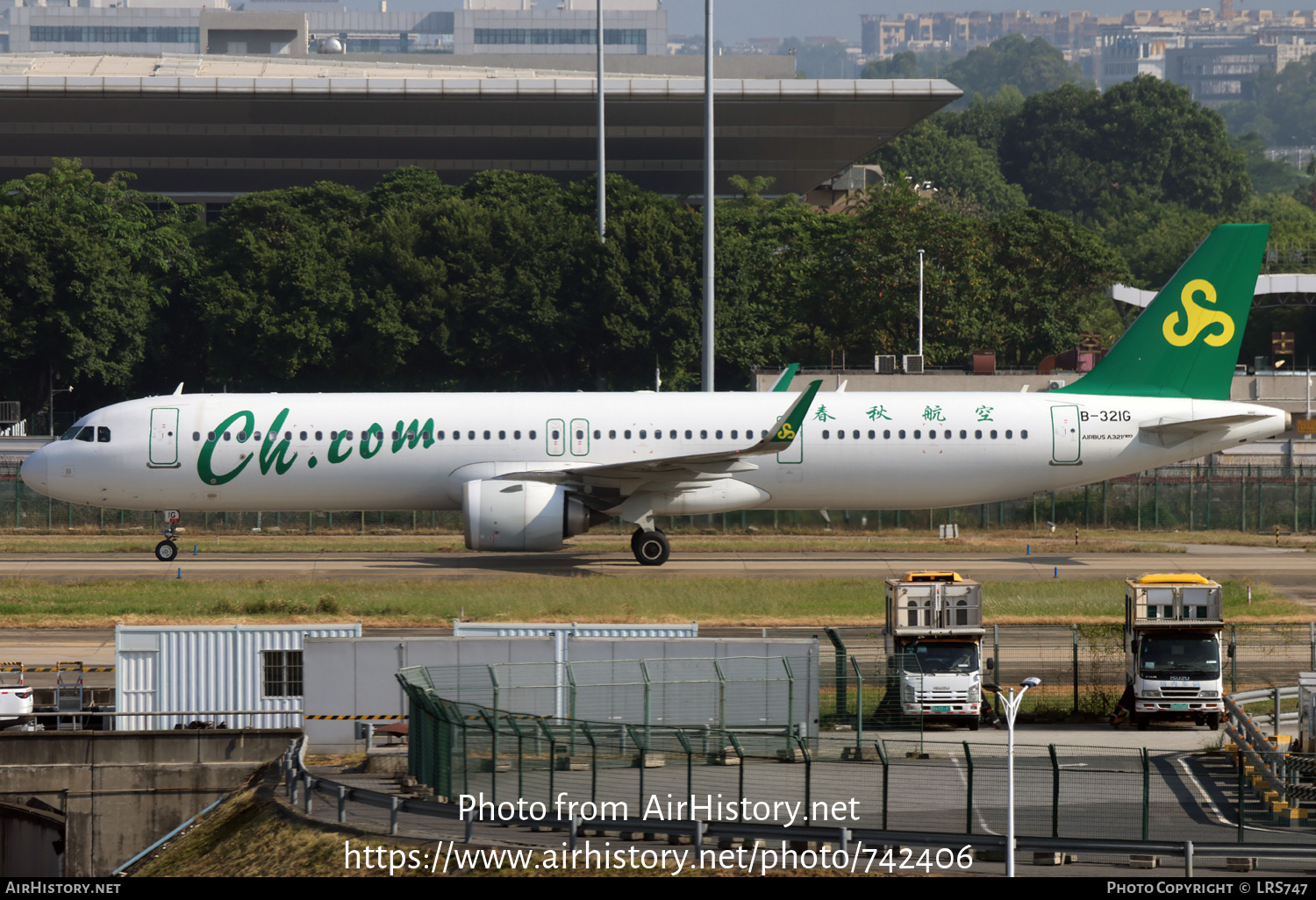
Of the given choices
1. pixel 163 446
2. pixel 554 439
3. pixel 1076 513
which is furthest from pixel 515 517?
pixel 1076 513

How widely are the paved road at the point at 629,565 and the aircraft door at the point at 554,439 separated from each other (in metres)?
3.46

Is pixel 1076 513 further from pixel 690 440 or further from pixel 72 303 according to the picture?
pixel 72 303

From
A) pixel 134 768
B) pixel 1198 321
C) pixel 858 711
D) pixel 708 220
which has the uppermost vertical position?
pixel 708 220

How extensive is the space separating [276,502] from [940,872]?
98.5 feet

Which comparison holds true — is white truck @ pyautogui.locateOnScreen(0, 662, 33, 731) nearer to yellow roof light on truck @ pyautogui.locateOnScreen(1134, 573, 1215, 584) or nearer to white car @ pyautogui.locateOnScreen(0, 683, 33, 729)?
white car @ pyautogui.locateOnScreen(0, 683, 33, 729)

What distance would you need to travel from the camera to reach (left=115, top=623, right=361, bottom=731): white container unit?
28625 millimetres

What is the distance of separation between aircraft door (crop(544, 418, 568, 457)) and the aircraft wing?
1.31 m

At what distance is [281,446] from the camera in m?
43.0

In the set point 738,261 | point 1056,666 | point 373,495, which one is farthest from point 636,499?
point 738,261

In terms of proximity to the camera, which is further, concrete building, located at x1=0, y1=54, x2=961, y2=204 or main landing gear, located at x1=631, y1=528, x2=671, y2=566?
concrete building, located at x1=0, y1=54, x2=961, y2=204

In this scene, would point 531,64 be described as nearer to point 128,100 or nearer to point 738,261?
point 128,100

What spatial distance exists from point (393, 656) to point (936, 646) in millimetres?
10209

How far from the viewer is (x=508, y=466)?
1699 inches

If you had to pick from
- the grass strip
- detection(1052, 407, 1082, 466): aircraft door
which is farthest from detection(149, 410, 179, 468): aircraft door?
detection(1052, 407, 1082, 466): aircraft door
